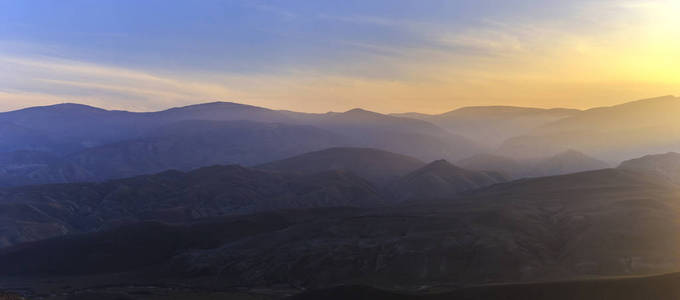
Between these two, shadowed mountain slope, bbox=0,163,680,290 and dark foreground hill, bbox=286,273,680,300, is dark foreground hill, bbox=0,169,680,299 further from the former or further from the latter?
dark foreground hill, bbox=286,273,680,300

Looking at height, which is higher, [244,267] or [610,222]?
[610,222]

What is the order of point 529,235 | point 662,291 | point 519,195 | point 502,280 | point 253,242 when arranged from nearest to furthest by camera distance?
point 662,291, point 502,280, point 529,235, point 253,242, point 519,195

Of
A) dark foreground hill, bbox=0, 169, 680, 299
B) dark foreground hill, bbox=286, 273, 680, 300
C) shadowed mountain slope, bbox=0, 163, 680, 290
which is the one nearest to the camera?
dark foreground hill, bbox=286, 273, 680, 300

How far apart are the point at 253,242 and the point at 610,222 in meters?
81.2

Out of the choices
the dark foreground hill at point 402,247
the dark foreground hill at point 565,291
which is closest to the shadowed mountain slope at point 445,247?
the dark foreground hill at point 402,247

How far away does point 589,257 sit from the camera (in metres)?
127

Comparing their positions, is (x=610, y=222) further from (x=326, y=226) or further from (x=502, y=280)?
(x=326, y=226)

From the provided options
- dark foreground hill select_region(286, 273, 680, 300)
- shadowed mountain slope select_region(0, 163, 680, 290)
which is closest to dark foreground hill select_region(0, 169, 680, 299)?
shadowed mountain slope select_region(0, 163, 680, 290)

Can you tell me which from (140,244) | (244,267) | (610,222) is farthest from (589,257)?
(140,244)

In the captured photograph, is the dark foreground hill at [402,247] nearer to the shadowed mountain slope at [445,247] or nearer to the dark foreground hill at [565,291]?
the shadowed mountain slope at [445,247]

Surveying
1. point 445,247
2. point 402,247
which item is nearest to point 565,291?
point 445,247

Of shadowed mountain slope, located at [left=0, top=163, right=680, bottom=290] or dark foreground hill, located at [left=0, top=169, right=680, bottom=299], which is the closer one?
shadowed mountain slope, located at [left=0, top=163, right=680, bottom=290]

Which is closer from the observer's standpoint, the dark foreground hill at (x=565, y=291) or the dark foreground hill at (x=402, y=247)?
the dark foreground hill at (x=565, y=291)

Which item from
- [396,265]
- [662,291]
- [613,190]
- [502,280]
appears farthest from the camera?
[613,190]
